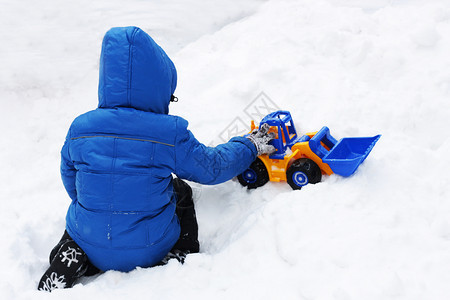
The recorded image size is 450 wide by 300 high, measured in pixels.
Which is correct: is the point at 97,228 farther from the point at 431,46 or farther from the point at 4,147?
the point at 431,46

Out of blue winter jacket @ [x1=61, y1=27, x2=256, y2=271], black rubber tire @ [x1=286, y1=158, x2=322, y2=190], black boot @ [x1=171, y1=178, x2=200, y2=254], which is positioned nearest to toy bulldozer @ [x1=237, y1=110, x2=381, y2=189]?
black rubber tire @ [x1=286, y1=158, x2=322, y2=190]

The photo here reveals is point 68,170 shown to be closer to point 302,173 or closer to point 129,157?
point 129,157

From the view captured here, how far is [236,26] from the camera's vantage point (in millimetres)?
5320

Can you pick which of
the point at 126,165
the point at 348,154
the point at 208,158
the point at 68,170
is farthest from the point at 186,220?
the point at 348,154

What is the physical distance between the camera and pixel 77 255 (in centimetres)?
226

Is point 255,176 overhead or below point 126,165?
below

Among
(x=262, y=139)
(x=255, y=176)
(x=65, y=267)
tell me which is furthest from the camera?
(x=255, y=176)

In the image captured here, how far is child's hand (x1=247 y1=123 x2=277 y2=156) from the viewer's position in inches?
107

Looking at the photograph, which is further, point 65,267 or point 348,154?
point 348,154

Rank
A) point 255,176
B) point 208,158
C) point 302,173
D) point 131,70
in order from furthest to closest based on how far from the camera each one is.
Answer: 1. point 255,176
2. point 302,173
3. point 208,158
4. point 131,70

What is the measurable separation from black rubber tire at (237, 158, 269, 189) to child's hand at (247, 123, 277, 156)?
136mm

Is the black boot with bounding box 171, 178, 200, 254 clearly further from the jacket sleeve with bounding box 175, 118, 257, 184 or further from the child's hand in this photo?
the child's hand

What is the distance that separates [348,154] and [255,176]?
73 centimetres

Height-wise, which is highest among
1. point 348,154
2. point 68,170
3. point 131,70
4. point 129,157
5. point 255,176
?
point 131,70
